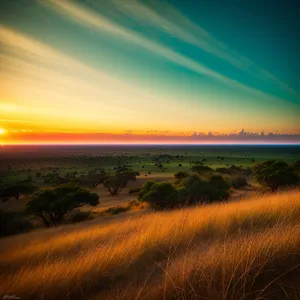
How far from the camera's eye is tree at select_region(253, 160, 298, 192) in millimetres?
25547

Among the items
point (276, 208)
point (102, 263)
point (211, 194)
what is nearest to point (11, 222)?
point (211, 194)

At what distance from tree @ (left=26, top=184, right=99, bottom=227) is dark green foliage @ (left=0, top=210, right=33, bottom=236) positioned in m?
1.39

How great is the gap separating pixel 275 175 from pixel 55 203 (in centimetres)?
2659

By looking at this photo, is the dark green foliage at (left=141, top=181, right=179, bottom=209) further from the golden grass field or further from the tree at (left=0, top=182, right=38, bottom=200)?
the tree at (left=0, top=182, right=38, bottom=200)

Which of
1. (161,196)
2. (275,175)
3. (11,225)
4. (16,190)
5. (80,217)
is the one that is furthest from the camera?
(16,190)

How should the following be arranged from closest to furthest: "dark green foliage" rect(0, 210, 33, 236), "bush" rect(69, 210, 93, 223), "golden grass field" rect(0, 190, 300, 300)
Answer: "golden grass field" rect(0, 190, 300, 300), "dark green foliage" rect(0, 210, 33, 236), "bush" rect(69, 210, 93, 223)

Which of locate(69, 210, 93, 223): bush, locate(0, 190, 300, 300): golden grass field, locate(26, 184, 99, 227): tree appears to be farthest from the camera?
locate(26, 184, 99, 227): tree

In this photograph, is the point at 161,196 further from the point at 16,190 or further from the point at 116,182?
the point at 16,190

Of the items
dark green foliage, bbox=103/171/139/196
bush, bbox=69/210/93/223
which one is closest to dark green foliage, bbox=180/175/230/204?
bush, bbox=69/210/93/223

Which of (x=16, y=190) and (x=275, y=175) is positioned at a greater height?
(x=275, y=175)

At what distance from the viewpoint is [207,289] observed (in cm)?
207

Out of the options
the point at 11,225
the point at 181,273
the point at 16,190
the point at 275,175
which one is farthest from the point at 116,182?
the point at 181,273

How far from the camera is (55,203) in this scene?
22.3m

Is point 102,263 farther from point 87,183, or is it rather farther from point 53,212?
point 87,183
